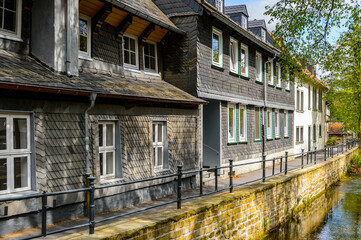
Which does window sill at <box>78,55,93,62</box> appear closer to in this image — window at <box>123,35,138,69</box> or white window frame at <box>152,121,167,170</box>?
window at <box>123,35,138,69</box>

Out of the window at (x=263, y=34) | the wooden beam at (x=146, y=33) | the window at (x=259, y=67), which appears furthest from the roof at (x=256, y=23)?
the wooden beam at (x=146, y=33)

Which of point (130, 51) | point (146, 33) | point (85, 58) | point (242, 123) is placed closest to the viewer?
point (85, 58)

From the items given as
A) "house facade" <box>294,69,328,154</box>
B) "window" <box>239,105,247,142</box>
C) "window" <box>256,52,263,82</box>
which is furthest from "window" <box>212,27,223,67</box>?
"house facade" <box>294,69,328,154</box>

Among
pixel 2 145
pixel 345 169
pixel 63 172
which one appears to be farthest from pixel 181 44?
pixel 345 169

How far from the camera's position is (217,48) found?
1633 centimetres

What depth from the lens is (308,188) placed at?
1609cm

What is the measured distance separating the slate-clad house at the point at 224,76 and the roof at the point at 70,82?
2.67 m

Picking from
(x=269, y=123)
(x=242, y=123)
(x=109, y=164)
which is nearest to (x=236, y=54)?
(x=242, y=123)

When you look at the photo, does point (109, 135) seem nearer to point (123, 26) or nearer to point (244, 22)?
point (123, 26)

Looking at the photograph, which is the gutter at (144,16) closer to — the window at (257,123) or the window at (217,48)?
the window at (217,48)

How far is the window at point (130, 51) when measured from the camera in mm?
12547

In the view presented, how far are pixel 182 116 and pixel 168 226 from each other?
674 centimetres

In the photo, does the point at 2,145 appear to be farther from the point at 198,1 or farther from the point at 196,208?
the point at 198,1

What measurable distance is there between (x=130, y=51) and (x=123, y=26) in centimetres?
117
